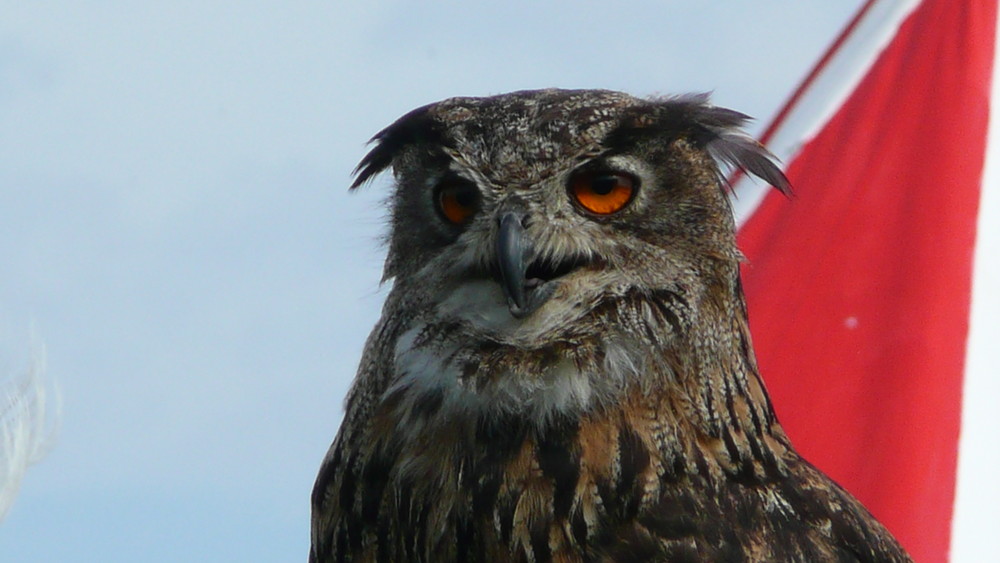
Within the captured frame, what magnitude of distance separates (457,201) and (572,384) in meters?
0.45

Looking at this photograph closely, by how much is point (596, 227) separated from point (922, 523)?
2.26 m

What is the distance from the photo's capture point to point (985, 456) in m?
4.62

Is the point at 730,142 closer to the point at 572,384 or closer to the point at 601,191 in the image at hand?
the point at 601,191

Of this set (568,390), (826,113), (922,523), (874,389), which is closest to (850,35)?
(826,113)

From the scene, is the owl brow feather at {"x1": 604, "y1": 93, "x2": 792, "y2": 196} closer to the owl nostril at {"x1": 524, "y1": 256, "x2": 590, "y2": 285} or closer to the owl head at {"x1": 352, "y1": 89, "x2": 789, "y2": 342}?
the owl head at {"x1": 352, "y1": 89, "x2": 789, "y2": 342}

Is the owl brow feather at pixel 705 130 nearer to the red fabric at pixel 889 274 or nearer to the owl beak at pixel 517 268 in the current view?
the owl beak at pixel 517 268

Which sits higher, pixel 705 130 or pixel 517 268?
pixel 705 130

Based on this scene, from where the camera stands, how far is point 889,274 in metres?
5.12

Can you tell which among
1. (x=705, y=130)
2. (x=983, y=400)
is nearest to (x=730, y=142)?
(x=705, y=130)

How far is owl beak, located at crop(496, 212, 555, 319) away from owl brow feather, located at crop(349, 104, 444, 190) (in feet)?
Answer: 1.17

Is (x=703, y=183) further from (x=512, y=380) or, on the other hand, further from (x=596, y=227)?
(x=512, y=380)

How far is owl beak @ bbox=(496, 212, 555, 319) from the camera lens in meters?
2.57

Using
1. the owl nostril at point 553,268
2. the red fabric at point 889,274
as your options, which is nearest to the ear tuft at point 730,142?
the owl nostril at point 553,268

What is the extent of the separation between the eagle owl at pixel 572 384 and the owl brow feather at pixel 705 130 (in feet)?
0.04
